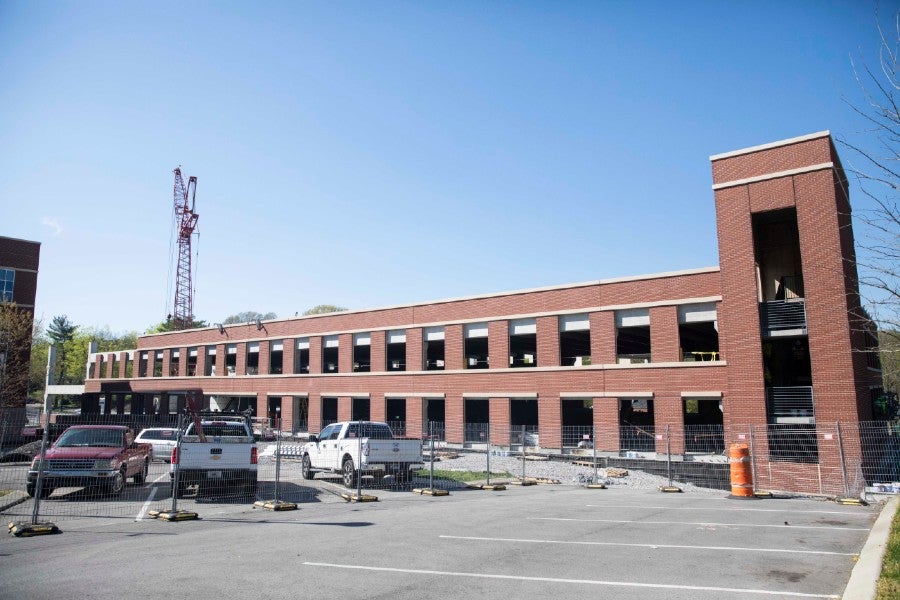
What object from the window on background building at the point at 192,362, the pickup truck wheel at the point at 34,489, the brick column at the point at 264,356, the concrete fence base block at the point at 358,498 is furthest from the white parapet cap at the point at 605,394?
the window on background building at the point at 192,362

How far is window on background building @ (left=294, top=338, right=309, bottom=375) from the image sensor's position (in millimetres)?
48219

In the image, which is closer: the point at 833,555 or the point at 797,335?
the point at 833,555

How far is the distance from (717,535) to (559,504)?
213 inches

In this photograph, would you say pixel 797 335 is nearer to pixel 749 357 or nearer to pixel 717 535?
pixel 749 357

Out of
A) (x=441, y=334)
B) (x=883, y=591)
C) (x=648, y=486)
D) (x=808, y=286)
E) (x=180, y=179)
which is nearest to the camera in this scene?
(x=883, y=591)

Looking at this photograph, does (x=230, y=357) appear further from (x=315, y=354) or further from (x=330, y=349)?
(x=315, y=354)

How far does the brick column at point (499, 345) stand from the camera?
1438 inches

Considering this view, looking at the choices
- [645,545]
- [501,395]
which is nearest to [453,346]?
[501,395]

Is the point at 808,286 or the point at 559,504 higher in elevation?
the point at 808,286

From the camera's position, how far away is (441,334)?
4009 centimetres

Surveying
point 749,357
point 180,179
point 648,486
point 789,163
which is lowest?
point 648,486

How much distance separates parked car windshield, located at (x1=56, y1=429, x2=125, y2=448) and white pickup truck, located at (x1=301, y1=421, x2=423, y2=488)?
6183 millimetres

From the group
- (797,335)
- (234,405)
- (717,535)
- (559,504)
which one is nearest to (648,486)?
(559,504)

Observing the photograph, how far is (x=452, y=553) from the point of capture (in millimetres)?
9664
